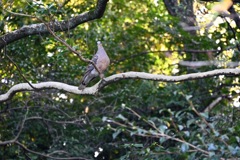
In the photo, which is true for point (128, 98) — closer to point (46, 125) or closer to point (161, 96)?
point (161, 96)

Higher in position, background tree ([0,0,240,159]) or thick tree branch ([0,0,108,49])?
thick tree branch ([0,0,108,49])

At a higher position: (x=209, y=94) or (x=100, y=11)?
(x=100, y=11)

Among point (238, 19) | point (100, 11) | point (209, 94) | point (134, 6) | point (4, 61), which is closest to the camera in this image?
point (100, 11)

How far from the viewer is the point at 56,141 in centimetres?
958

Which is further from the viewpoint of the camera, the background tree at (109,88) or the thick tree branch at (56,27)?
the background tree at (109,88)

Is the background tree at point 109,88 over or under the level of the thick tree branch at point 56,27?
under

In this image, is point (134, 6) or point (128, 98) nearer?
point (128, 98)

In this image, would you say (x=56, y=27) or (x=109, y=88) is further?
(x=109, y=88)

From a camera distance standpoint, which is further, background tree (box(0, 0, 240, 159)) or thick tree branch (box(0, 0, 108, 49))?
background tree (box(0, 0, 240, 159))

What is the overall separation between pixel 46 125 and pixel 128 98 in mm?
1291

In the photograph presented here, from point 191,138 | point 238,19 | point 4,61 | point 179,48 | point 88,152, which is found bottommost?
point 88,152

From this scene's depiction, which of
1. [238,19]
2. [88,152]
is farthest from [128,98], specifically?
[238,19]

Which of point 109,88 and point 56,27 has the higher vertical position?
point 56,27

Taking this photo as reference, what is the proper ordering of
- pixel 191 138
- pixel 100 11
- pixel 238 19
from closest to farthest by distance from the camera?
1. pixel 191 138
2. pixel 100 11
3. pixel 238 19
